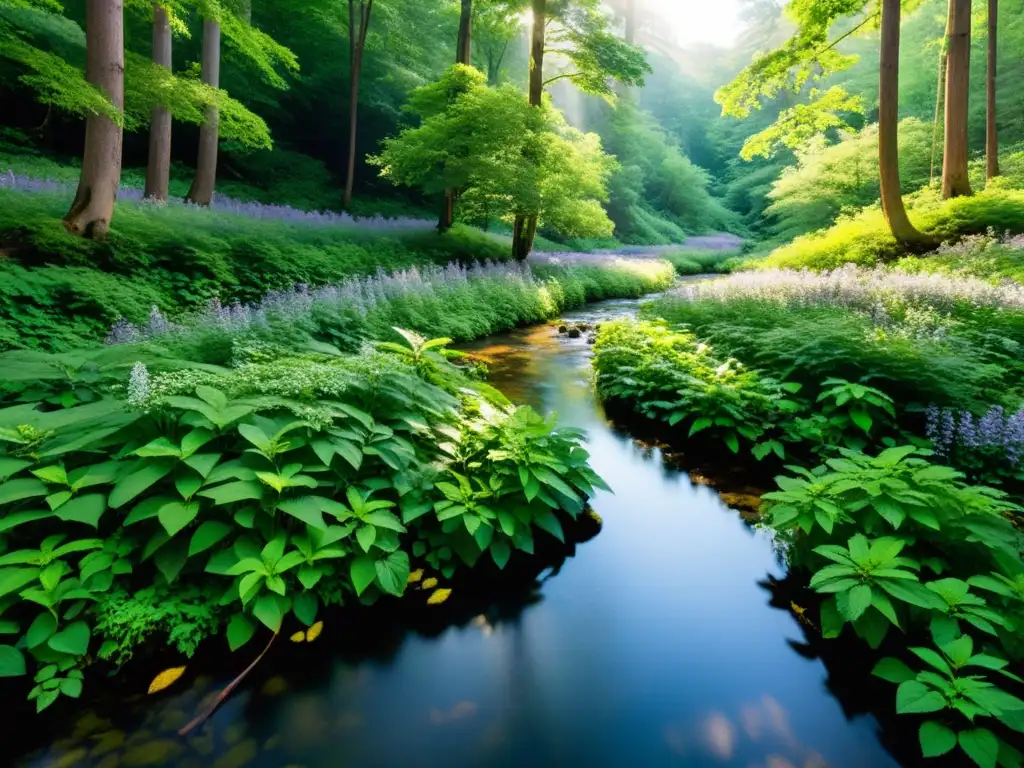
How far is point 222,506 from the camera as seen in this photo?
2734mm

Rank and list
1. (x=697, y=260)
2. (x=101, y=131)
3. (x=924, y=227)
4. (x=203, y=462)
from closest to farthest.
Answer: (x=203, y=462) < (x=101, y=131) < (x=924, y=227) < (x=697, y=260)

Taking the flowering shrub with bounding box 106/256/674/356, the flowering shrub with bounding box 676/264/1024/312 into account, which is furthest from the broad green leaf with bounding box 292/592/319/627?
the flowering shrub with bounding box 676/264/1024/312

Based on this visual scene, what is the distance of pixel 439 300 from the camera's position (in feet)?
33.4

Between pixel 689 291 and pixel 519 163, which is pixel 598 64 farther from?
pixel 689 291

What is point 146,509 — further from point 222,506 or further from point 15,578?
point 15,578

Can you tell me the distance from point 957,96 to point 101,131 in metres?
16.2

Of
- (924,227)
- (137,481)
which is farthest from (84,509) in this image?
(924,227)

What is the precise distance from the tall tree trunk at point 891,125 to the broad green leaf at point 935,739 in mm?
12158

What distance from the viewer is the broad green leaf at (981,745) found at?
6.11 feet

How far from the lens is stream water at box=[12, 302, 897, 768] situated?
215cm

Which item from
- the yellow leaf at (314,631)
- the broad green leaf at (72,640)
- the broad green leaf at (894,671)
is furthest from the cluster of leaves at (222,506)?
the broad green leaf at (894,671)

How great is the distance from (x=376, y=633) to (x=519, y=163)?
13001mm

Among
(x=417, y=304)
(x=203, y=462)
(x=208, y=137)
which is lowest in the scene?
(x=203, y=462)

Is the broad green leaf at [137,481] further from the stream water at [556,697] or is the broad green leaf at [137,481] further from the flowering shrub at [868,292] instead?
the flowering shrub at [868,292]
